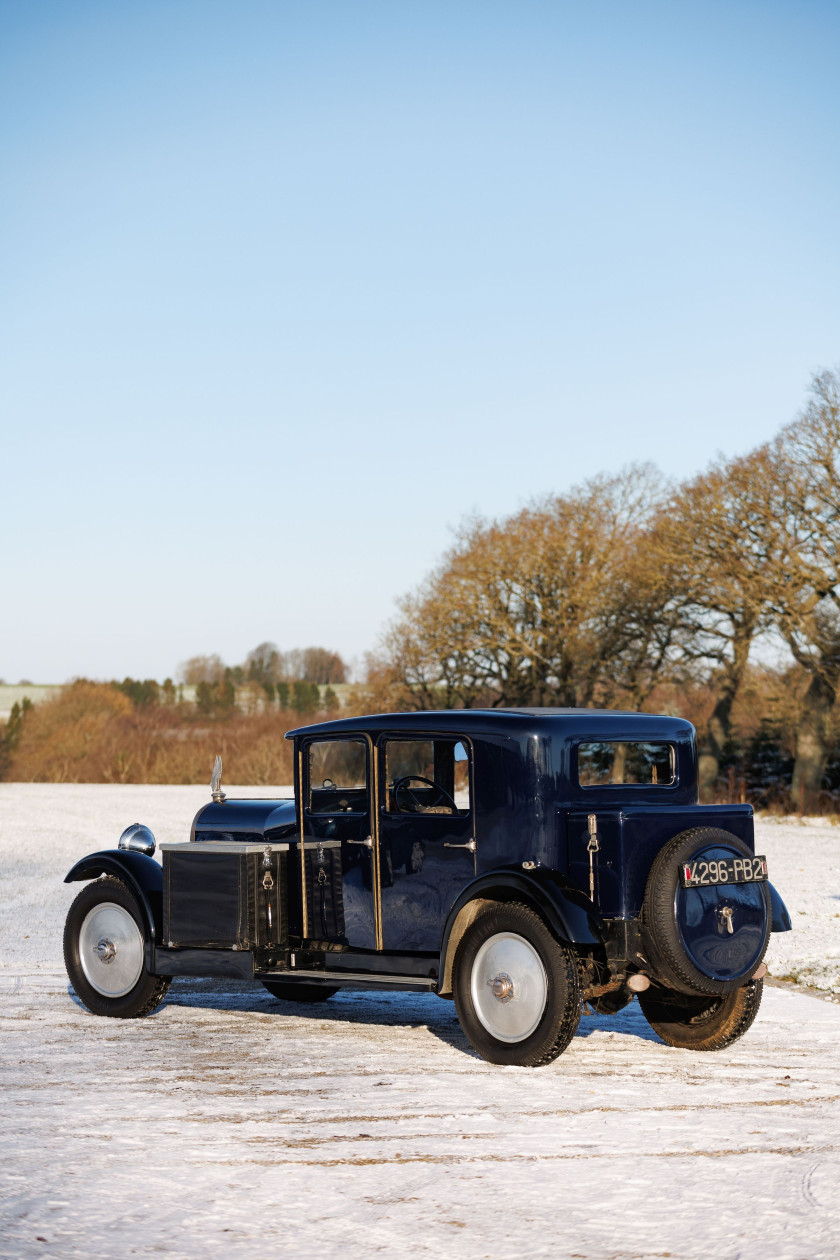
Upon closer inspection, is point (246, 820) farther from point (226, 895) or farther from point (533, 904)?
point (533, 904)

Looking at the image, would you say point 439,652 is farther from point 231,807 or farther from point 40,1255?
point 40,1255

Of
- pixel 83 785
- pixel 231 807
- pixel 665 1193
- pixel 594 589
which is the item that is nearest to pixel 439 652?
pixel 594 589

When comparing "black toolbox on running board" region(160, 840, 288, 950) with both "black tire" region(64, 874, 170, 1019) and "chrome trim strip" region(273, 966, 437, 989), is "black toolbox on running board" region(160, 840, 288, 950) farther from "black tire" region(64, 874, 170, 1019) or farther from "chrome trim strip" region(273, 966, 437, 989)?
"black tire" region(64, 874, 170, 1019)

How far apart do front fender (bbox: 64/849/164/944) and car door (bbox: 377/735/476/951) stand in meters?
1.58

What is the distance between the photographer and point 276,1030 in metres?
8.46

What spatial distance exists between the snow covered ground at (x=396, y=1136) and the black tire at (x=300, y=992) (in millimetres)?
98

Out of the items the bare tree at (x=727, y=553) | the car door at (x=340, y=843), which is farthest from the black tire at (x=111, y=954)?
the bare tree at (x=727, y=553)

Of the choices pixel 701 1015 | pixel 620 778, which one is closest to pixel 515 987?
pixel 701 1015

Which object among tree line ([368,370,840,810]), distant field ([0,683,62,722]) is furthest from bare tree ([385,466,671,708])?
distant field ([0,683,62,722])

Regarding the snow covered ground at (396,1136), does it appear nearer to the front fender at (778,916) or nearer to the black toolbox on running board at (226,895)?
the black toolbox on running board at (226,895)

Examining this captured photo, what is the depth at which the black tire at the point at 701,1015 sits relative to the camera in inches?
307

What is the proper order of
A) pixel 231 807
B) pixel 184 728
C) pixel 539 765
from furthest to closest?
pixel 184 728 → pixel 231 807 → pixel 539 765

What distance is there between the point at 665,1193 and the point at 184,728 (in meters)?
50.4

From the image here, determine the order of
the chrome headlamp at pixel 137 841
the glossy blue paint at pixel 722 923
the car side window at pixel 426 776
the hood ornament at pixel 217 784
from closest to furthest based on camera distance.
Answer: the glossy blue paint at pixel 722 923 → the car side window at pixel 426 776 → the hood ornament at pixel 217 784 → the chrome headlamp at pixel 137 841
